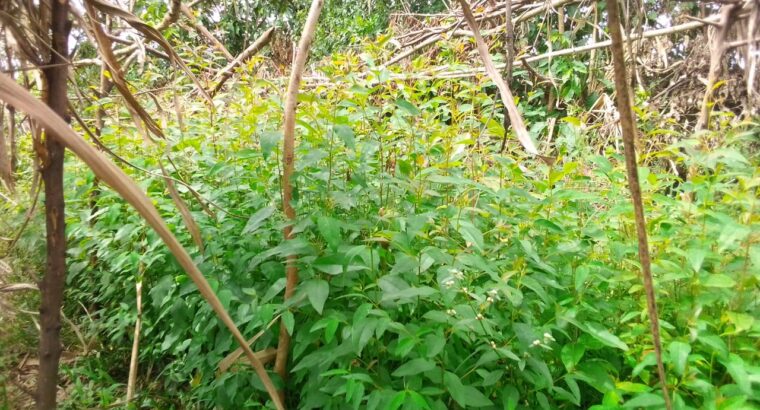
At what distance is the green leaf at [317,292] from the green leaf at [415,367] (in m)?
0.26

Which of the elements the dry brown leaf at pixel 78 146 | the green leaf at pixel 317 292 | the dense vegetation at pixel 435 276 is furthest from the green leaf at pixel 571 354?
the dry brown leaf at pixel 78 146

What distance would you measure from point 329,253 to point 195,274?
0.99 metres

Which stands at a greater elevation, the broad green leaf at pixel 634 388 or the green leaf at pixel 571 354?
the green leaf at pixel 571 354

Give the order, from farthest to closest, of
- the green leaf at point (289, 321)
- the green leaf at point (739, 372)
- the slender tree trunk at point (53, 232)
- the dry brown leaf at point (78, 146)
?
the green leaf at point (289, 321)
the green leaf at point (739, 372)
the slender tree trunk at point (53, 232)
the dry brown leaf at point (78, 146)

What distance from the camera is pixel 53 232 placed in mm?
761

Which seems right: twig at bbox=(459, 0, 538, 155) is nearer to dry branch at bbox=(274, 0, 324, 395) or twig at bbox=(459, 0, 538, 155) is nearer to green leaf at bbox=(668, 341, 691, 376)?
dry branch at bbox=(274, 0, 324, 395)

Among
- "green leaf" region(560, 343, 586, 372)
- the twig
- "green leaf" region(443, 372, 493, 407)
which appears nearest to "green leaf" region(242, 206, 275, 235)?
"green leaf" region(443, 372, 493, 407)

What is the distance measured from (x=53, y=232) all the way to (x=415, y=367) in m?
0.84

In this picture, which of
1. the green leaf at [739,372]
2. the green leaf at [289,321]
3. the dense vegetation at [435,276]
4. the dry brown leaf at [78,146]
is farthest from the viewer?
the green leaf at [289,321]

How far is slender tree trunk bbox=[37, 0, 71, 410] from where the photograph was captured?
0.76 meters

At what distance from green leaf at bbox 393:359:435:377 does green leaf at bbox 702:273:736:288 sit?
29.5 inches

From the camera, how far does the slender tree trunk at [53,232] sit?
76 cm

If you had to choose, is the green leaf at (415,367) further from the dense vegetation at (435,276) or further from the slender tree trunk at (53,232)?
the slender tree trunk at (53,232)

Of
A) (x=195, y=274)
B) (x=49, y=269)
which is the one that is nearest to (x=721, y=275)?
(x=195, y=274)
